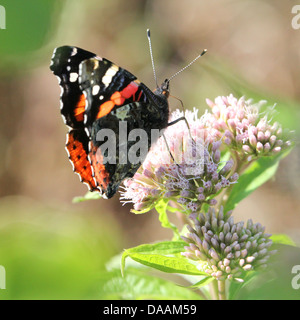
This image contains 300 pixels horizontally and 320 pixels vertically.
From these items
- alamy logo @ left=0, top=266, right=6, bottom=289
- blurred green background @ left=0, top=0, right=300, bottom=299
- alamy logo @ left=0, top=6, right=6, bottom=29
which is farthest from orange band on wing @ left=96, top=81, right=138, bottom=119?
alamy logo @ left=0, top=6, right=6, bottom=29

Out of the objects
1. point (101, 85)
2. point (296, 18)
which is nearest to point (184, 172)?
point (101, 85)

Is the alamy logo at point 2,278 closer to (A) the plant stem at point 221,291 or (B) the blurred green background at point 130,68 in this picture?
(A) the plant stem at point 221,291

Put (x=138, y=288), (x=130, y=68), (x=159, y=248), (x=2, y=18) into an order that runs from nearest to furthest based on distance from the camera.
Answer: (x=159, y=248)
(x=138, y=288)
(x=2, y=18)
(x=130, y=68)

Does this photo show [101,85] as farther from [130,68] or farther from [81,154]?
[130,68]

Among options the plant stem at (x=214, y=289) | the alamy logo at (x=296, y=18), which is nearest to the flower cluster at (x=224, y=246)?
the plant stem at (x=214, y=289)

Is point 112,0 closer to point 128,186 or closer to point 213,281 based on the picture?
point 128,186

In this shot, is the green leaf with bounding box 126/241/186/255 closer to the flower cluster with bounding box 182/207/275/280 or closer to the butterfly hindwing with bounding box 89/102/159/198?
the flower cluster with bounding box 182/207/275/280

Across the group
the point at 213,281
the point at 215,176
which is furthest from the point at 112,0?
the point at 213,281
